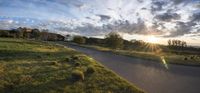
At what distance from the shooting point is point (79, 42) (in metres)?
126

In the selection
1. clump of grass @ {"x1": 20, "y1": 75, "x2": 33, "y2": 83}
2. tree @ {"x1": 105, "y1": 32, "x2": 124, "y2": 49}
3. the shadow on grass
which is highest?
tree @ {"x1": 105, "y1": 32, "x2": 124, "y2": 49}

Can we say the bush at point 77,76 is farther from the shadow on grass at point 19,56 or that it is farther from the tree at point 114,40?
the tree at point 114,40

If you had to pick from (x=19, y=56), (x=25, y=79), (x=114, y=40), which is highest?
(x=114, y=40)

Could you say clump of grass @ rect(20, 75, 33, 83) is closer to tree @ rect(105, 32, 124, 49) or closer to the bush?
the bush

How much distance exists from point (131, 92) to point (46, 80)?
687 cm

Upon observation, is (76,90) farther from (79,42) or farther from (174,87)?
(79,42)

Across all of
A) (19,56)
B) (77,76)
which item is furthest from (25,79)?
(19,56)

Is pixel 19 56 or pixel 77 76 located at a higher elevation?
pixel 19 56

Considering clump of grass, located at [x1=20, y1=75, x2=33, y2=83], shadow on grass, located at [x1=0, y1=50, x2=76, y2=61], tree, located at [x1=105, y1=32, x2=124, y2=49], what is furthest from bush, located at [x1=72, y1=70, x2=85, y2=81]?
tree, located at [x1=105, y1=32, x2=124, y2=49]

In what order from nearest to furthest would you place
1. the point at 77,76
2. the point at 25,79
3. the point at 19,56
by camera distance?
the point at 25,79
the point at 77,76
the point at 19,56

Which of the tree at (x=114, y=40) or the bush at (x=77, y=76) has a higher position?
the tree at (x=114, y=40)

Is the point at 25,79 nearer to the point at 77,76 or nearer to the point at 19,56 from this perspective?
the point at 77,76

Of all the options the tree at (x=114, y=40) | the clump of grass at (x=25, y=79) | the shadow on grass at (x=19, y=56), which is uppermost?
the tree at (x=114, y=40)

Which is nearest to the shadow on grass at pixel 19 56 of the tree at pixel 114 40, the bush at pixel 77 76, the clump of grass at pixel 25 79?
the clump of grass at pixel 25 79
